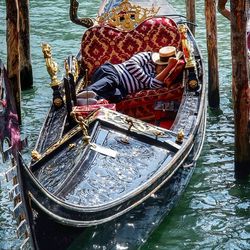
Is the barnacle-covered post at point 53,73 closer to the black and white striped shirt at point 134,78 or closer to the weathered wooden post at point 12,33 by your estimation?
the black and white striped shirt at point 134,78

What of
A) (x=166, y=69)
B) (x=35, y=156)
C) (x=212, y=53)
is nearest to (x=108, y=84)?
(x=166, y=69)

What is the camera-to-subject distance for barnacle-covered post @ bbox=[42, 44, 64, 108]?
421cm

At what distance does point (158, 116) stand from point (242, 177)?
0.63m

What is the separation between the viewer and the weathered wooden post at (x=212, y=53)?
5391mm

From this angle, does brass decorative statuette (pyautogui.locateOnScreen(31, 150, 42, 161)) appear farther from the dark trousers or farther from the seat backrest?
the seat backrest

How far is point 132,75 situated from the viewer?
15.5 ft

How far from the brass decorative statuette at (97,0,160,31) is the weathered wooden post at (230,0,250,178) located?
1.30m

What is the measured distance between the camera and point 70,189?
3227 millimetres

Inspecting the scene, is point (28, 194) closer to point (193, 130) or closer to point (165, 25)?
point (193, 130)

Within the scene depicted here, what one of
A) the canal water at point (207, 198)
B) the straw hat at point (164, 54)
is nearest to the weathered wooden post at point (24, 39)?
the canal water at point (207, 198)

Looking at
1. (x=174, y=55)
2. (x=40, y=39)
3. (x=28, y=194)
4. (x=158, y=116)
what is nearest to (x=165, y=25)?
(x=174, y=55)

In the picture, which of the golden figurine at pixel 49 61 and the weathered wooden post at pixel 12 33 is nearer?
the golden figurine at pixel 49 61

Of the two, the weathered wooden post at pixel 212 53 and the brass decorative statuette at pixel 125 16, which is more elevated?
the brass decorative statuette at pixel 125 16

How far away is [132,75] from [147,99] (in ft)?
0.66
